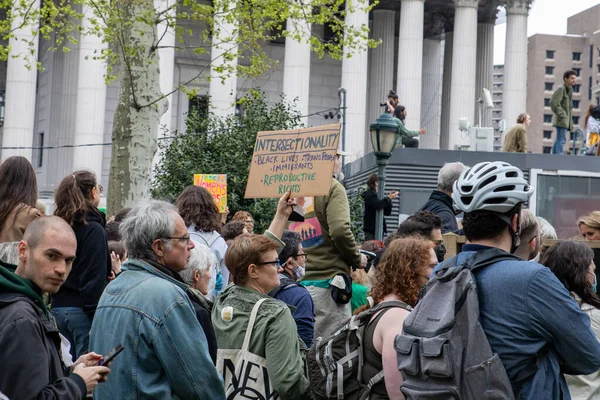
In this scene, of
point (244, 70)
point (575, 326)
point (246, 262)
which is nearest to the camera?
point (575, 326)

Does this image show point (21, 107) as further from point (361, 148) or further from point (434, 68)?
point (434, 68)

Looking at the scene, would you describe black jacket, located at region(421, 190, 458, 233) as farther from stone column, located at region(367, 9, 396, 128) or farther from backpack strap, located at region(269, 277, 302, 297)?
stone column, located at region(367, 9, 396, 128)

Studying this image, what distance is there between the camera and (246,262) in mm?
6574

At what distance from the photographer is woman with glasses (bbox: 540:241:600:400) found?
615cm

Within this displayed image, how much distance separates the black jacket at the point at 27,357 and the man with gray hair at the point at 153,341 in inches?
30.8

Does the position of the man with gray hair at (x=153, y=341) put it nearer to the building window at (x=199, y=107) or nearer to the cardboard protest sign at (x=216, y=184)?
the cardboard protest sign at (x=216, y=184)

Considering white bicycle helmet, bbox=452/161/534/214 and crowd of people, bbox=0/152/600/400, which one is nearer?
crowd of people, bbox=0/152/600/400

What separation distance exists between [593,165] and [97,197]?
18.5 metres

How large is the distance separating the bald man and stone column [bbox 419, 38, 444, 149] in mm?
51732

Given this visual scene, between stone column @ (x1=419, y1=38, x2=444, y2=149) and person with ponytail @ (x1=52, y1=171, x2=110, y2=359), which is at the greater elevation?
stone column @ (x1=419, y1=38, x2=444, y2=149)

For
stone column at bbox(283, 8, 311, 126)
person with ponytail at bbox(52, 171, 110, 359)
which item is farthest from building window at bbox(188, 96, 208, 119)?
person with ponytail at bbox(52, 171, 110, 359)

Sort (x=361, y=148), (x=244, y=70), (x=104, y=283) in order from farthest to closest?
(x=361, y=148) < (x=244, y=70) < (x=104, y=283)

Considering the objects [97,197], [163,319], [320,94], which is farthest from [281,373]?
[320,94]

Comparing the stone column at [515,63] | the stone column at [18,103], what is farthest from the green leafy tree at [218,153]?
the stone column at [515,63]
